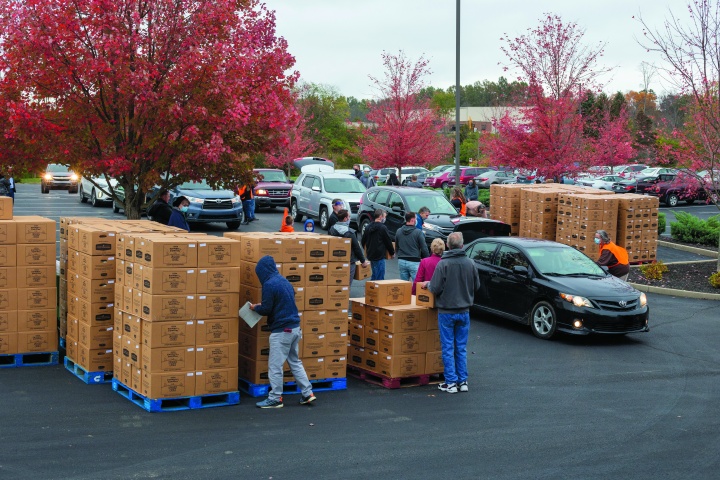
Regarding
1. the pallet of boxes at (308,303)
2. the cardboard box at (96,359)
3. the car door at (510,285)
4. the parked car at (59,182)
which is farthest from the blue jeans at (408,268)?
the parked car at (59,182)

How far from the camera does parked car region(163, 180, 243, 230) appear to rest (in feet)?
Answer: 87.8

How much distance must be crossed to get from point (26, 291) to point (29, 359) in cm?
96

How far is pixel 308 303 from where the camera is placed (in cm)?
1085

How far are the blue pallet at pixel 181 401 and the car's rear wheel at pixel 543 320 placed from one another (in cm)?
611

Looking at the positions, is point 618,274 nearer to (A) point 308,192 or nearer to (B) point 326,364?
(B) point 326,364

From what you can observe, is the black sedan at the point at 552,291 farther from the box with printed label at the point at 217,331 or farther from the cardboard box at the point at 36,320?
the cardboard box at the point at 36,320

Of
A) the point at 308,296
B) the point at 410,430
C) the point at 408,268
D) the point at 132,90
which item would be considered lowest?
the point at 410,430

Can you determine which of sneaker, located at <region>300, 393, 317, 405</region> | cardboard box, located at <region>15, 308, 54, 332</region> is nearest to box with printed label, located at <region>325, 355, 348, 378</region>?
sneaker, located at <region>300, 393, 317, 405</region>

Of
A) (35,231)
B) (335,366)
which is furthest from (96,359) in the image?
(335,366)

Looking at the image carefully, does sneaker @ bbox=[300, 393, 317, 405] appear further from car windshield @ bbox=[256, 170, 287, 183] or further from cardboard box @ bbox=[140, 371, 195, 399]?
car windshield @ bbox=[256, 170, 287, 183]

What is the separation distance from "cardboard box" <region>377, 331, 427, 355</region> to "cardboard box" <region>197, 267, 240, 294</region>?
222cm

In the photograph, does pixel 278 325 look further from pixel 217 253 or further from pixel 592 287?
pixel 592 287

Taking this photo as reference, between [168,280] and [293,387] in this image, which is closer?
[168,280]

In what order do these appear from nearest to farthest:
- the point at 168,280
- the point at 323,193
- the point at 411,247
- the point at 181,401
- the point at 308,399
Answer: the point at 168,280 < the point at 181,401 < the point at 308,399 < the point at 411,247 < the point at 323,193
